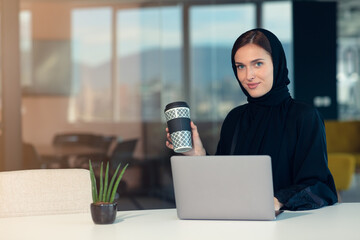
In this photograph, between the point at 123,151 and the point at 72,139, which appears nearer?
the point at 72,139

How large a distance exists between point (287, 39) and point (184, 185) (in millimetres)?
5847

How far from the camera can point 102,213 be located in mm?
2145

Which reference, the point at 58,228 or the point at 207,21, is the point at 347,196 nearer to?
the point at 207,21

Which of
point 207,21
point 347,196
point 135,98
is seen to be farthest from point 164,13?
point 347,196

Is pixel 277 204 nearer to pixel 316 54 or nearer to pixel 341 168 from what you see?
pixel 341 168

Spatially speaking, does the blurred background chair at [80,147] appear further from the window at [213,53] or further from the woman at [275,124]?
the woman at [275,124]

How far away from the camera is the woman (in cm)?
254

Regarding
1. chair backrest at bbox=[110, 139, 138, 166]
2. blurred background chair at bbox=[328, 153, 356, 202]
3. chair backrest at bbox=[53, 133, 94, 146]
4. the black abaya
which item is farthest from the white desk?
blurred background chair at bbox=[328, 153, 356, 202]

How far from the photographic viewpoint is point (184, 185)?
2090 millimetres

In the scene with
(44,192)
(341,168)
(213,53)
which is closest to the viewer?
(44,192)

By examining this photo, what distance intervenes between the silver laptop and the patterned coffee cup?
10 centimetres

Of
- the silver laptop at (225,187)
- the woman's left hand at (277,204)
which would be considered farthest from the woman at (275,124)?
the silver laptop at (225,187)

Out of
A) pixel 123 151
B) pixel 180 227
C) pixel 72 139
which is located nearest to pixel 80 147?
pixel 72 139

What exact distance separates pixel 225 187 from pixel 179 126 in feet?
0.87
